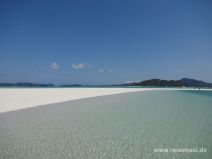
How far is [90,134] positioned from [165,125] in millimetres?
2194

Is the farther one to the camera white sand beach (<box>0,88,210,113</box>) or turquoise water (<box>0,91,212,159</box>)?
white sand beach (<box>0,88,210,113</box>)

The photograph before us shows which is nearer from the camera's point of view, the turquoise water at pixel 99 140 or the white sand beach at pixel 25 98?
the turquoise water at pixel 99 140

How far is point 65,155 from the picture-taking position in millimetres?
2670

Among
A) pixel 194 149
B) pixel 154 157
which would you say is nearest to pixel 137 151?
pixel 154 157

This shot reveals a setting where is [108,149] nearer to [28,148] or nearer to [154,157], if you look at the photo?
[154,157]

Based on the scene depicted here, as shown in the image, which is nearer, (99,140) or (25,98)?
(99,140)

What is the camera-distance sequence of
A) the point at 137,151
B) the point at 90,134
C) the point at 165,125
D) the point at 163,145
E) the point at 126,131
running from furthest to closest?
the point at 165,125 → the point at 126,131 → the point at 90,134 → the point at 163,145 → the point at 137,151

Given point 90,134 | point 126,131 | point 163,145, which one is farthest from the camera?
point 126,131

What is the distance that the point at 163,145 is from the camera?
10.3ft

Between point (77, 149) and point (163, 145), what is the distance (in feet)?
5.21

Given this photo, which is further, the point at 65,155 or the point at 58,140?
the point at 58,140

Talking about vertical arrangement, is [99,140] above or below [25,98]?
below

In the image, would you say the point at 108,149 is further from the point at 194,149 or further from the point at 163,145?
the point at 194,149

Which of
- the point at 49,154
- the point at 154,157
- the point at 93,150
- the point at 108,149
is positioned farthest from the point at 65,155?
the point at 154,157
